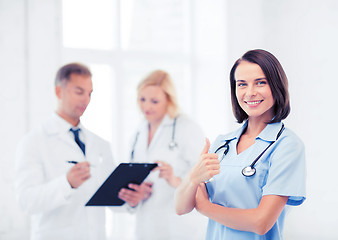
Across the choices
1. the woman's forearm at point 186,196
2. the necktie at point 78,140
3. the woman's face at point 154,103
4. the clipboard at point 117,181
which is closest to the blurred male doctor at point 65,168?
the necktie at point 78,140

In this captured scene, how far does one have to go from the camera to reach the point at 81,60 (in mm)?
2818

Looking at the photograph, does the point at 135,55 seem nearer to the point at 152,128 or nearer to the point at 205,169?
the point at 152,128

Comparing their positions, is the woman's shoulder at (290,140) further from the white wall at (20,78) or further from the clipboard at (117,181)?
the white wall at (20,78)

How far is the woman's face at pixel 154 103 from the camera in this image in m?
2.67

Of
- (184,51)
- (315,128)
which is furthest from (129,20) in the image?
(315,128)

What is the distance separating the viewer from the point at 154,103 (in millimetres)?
2672

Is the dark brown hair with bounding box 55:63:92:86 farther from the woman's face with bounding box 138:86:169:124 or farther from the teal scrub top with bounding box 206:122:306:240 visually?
the teal scrub top with bounding box 206:122:306:240

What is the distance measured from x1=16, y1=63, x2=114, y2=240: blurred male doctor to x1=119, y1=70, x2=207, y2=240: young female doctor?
0.28 m

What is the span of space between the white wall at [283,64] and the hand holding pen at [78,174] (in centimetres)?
60

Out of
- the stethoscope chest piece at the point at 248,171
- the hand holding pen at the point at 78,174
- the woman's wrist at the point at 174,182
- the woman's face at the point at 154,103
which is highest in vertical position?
the woman's face at the point at 154,103

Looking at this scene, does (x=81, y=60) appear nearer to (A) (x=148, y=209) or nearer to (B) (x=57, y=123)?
(B) (x=57, y=123)

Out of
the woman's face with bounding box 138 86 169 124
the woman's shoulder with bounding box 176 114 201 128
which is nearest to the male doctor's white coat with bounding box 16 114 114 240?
the woman's face with bounding box 138 86 169 124

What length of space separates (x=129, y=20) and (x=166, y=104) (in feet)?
2.95

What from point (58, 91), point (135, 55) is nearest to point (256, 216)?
point (58, 91)
